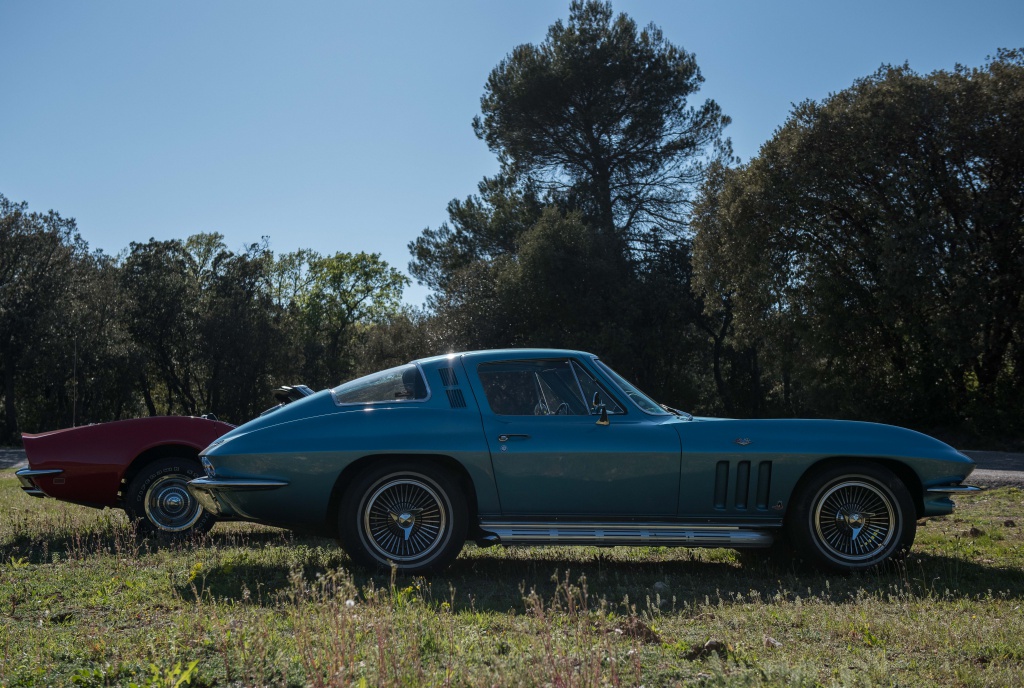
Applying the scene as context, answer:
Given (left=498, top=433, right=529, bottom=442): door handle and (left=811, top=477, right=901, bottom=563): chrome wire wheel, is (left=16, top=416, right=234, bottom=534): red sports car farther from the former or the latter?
(left=811, top=477, right=901, bottom=563): chrome wire wheel

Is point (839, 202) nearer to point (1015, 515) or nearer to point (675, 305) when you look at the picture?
point (675, 305)

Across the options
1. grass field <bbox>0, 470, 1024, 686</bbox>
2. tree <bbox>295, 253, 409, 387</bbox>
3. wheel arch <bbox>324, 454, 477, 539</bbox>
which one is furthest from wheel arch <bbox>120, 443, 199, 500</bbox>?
tree <bbox>295, 253, 409, 387</bbox>

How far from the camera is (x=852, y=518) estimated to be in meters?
6.15

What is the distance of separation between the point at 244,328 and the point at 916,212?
33.8 meters

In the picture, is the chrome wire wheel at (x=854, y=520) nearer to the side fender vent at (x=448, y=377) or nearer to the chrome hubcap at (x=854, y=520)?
the chrome hubcap at (x=854, y=520)

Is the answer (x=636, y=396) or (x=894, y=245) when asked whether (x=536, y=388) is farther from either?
(x=894, y=245)

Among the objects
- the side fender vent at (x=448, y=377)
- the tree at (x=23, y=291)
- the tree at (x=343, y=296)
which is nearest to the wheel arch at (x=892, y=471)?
the side fender vent at (x=448, y=377)

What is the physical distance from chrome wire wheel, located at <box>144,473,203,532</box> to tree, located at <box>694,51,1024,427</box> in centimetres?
A: 2080

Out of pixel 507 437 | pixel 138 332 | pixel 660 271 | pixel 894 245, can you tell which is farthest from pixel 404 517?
pixel 138 332

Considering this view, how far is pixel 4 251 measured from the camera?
116 ft

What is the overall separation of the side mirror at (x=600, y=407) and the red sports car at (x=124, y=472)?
373cm

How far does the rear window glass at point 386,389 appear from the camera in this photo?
638cm

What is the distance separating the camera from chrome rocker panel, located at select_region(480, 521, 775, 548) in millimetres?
5883

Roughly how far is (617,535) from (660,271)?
1313 inches
